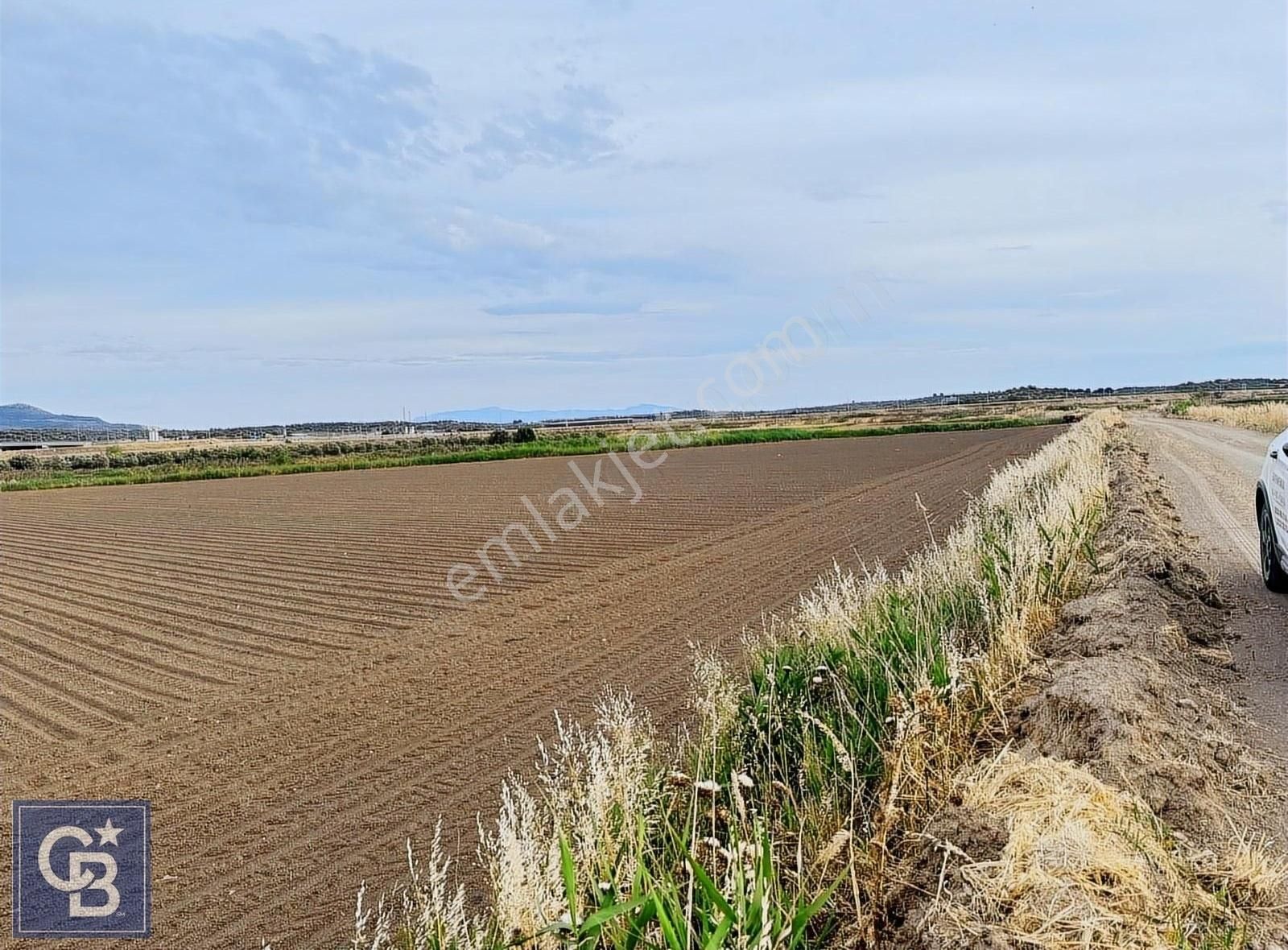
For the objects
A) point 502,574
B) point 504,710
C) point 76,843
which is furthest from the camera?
point 502,574

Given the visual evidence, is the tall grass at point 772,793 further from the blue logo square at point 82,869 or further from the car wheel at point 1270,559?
the car wheel at point 1270,559

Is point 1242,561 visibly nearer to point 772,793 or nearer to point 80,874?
point 772,793

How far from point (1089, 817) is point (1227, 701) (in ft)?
9.43

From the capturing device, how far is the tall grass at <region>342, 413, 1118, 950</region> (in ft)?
12.1

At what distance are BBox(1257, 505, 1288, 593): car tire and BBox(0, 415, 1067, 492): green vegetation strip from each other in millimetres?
47658

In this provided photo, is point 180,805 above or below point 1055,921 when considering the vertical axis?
below

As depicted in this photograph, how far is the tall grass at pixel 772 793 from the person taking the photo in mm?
3699

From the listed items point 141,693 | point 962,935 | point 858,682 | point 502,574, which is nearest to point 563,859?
point 962,935

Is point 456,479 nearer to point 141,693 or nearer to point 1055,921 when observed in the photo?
point 141,693

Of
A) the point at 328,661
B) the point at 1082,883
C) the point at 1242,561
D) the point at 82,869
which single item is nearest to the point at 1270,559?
the point at 1242,561

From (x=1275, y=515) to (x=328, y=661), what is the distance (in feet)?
29.3

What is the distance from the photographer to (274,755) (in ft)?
23.7

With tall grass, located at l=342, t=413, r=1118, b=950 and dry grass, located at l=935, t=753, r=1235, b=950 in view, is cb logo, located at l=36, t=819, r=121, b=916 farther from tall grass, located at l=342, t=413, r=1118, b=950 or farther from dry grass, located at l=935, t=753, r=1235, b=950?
dry grass, located at l=935, t=753, r=1235, b=950

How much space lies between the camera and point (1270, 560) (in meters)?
9.23
